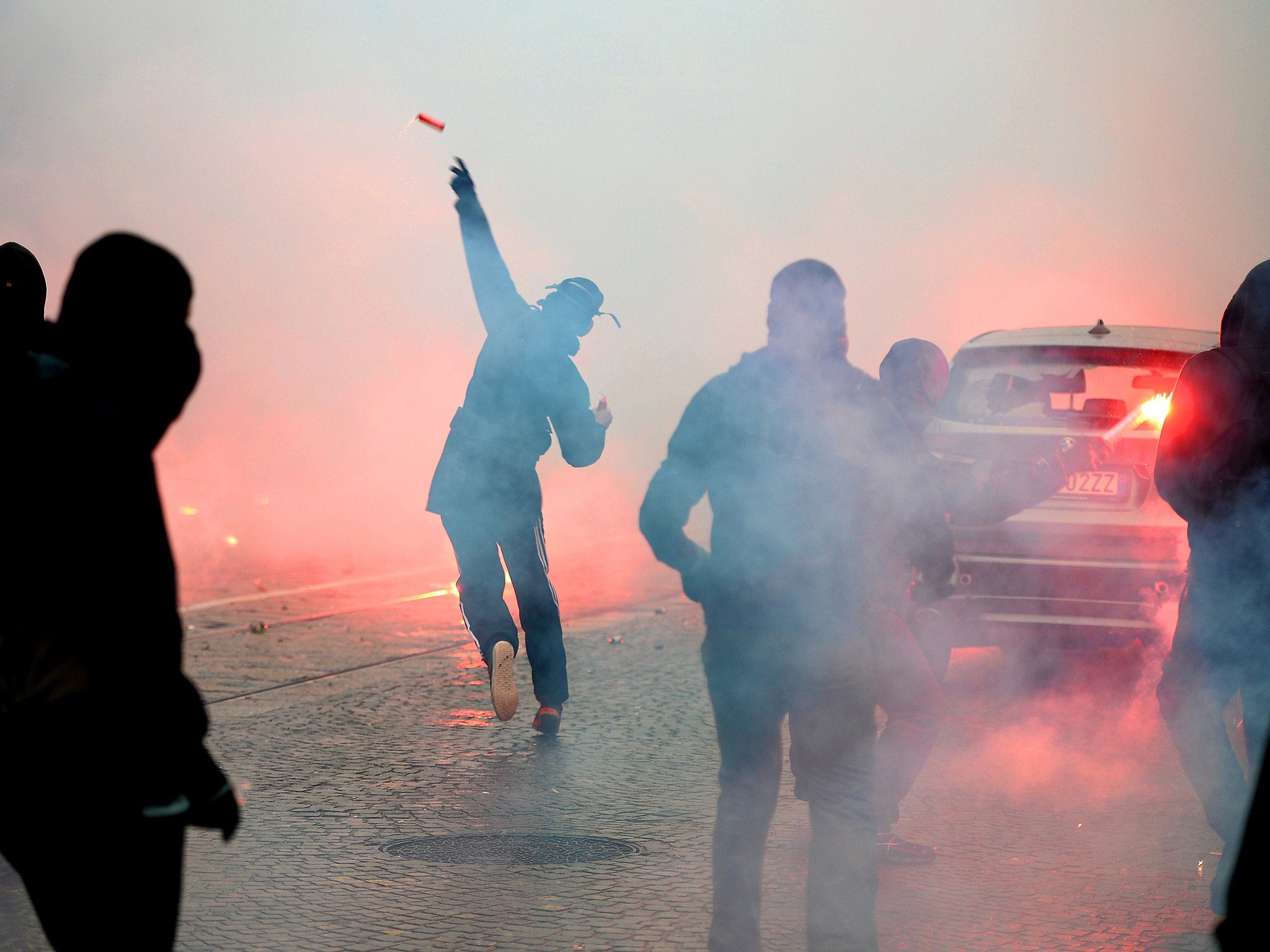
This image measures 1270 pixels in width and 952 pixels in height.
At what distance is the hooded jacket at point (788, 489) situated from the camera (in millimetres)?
2998

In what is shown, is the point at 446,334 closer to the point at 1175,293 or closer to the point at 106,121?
the point at 106,121

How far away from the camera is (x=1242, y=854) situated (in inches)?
63.9

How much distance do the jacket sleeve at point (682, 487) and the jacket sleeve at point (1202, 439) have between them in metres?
1.56

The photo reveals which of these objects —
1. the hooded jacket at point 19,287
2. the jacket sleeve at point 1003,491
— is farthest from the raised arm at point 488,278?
the jacket sleeve at point 1003,491

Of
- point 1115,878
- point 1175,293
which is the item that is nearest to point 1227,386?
point 1115,878

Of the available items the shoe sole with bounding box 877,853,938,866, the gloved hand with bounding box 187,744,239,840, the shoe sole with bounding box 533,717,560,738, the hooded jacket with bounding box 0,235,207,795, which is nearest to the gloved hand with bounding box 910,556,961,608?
the shoe sole with bounding box 877,853,938,866

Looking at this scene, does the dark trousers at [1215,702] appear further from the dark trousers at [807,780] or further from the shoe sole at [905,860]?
the dark trousers at [807,780]

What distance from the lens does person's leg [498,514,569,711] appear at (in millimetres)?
5711

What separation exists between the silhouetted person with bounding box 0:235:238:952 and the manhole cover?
2145 mm

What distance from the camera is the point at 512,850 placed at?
4238 millimetres

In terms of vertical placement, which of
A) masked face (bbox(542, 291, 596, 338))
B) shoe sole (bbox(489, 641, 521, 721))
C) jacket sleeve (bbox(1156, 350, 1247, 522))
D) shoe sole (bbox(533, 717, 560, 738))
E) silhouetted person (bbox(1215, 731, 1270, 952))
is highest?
masked face (bbox(542, 291, 596, 338))

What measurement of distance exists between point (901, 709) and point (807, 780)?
102 cm

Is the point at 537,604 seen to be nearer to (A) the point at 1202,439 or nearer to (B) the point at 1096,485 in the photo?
(B) the point at 1096,485

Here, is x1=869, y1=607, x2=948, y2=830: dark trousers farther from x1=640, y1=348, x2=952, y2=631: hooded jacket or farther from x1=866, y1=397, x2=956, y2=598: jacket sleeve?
x1=640, y1=348, x2=952, y2=631: hooded jacket
